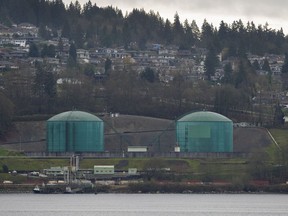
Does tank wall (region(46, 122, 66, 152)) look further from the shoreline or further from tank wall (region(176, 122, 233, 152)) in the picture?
the shoreline

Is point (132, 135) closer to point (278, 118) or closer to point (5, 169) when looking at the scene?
point (278, 118)

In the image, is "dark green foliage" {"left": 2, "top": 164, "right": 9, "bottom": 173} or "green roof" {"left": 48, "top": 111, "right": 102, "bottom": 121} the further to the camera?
"green roof" {"left": 48, "top": 111, "right": 102, "bottom": 121}

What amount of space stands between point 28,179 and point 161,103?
44.2 meters

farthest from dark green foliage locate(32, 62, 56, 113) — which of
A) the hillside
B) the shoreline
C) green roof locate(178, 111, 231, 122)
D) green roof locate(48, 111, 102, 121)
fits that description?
the shoreline

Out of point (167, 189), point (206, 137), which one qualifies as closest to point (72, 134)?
point (206, 137)
